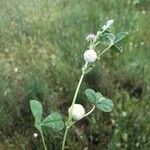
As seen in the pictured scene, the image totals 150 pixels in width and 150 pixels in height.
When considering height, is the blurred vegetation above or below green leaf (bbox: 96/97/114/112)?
below

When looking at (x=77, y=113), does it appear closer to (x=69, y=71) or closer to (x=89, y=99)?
(x=89, y=99)

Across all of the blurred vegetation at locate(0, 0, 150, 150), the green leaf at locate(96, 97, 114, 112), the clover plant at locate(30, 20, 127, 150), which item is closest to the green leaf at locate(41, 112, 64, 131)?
the clover plant at locate(30, 20, 127, 150)

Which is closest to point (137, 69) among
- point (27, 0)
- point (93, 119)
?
point (93, 119)

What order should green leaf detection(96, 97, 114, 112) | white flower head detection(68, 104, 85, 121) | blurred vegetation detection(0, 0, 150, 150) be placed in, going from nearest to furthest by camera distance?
white flower head detection(68, 104, 85, 121) < green leaf detection(96, 97, 114, 112) < blurred vegetation detection(0, 0, 150, 150)

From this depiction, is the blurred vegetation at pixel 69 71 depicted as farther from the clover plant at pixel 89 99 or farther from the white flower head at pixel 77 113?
the white flower head at pixel 77 113

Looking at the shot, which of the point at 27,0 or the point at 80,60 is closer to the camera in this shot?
the point at 80,60

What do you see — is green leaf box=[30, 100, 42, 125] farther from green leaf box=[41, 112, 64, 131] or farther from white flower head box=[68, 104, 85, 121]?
white flower head box=[68, 104, 85, 121]

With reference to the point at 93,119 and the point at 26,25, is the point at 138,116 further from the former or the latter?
the point at 26,25

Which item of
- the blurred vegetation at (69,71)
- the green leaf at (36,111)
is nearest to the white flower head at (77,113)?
the green leaf at (36,111)
